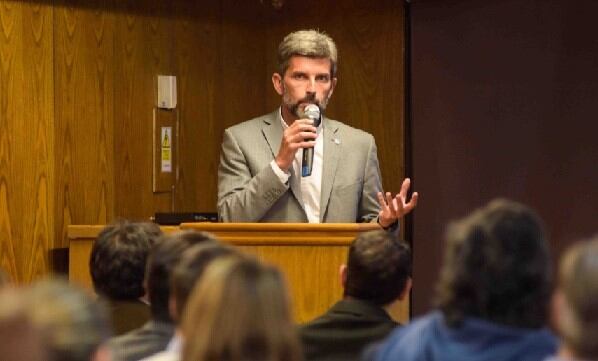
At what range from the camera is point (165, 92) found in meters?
5.54

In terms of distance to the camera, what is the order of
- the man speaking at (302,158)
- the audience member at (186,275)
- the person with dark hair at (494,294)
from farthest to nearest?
the man speaking at (302,158)
the audience member at (186,275)
the person with dark hair at (494,294)

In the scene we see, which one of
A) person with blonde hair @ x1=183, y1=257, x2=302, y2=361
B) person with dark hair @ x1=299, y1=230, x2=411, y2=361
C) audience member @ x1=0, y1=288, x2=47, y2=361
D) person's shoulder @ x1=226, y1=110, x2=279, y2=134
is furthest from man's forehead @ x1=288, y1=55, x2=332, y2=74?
audience member @ x1=0, y1=288, x2=47, y2=361

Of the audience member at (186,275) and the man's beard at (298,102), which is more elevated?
the man's beard at (298,102)

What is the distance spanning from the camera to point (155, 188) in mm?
5500

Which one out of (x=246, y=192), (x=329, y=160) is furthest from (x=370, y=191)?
(x=246, y=192)

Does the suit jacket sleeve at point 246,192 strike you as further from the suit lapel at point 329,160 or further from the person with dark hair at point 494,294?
the person with dark hair at point 494,294

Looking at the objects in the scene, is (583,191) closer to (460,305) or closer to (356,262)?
(356,262)

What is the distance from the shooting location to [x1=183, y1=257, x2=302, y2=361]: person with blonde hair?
181cm

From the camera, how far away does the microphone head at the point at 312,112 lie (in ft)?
13.4

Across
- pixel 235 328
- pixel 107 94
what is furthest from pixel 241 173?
pixel 235 328

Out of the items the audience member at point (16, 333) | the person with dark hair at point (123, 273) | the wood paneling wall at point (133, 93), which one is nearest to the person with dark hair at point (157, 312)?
the person with dark hair at point (123, 273)

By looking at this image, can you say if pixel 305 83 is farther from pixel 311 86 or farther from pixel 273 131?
pixel 273 131

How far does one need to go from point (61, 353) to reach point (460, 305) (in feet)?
2.39

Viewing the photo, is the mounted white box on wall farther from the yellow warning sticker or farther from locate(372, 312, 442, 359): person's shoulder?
locate(372, 312, 442, 359): person's shoulder
